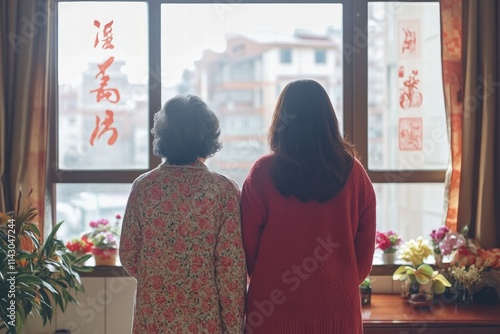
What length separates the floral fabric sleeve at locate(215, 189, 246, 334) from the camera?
1.85 m

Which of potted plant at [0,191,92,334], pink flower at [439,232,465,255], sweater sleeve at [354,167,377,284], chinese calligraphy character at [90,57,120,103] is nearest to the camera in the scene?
sweater sleeve at [354,167,377,284]

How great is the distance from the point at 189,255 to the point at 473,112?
1758mm

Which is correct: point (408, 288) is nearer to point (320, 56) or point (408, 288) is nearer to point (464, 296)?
point (464, 296)

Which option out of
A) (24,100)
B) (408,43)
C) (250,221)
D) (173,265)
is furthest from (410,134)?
(24,100)

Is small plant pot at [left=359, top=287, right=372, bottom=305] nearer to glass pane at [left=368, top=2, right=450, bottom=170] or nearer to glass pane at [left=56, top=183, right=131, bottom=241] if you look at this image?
glass pane at [left=368, top=2, right=450, bottom=170]

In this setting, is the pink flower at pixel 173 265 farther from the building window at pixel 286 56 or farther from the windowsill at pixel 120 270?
the building window at pixel 286 56

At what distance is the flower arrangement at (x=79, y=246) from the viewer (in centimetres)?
294

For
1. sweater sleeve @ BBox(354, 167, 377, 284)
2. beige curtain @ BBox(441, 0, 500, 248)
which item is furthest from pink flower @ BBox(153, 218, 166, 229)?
beige curtain @ BBox(441, 0, 500, 248)

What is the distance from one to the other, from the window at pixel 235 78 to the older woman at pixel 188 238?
Result: 3.98 ft

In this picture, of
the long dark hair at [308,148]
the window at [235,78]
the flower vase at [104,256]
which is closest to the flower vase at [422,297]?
the window at [235,78]

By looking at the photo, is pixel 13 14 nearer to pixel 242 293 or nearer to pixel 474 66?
pixel 242 293

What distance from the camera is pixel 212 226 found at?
1849 millimetres

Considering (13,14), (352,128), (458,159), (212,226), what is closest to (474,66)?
(458,159)

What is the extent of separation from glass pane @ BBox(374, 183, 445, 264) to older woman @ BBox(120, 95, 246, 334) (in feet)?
4.85
